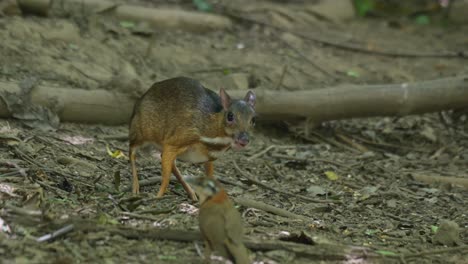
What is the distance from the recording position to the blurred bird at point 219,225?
14.2 feet

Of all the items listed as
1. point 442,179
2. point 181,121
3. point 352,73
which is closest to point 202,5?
point 352,73

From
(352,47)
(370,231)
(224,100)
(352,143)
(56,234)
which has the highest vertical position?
(224,100)

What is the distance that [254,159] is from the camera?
7.55m

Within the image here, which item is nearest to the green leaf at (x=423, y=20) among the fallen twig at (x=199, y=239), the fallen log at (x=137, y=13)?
the fallen log at (x=137, y=13)

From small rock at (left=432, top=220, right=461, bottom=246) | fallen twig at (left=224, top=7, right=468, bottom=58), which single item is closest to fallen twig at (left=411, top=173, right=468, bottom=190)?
small rock at (left=432, top=220, right=461, bottom=246)

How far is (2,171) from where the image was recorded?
5523 mm

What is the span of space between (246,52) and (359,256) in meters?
6.15

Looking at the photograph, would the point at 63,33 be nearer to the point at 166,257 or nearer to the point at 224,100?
the point at 224,100

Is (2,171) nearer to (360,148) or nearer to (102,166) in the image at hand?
(102,166)

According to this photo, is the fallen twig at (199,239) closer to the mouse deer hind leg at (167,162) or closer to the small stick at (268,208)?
the small stick at (268,208)

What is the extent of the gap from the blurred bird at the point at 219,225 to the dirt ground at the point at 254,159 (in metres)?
0.23

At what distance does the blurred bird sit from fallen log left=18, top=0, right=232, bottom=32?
5628 mm

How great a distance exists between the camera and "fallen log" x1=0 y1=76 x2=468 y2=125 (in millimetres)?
7578

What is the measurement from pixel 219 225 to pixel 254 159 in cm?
321
